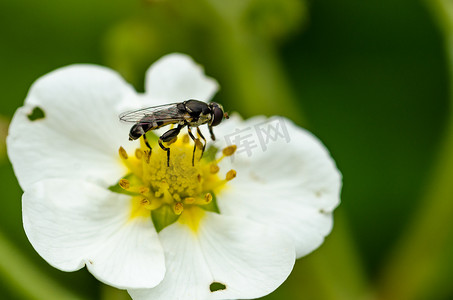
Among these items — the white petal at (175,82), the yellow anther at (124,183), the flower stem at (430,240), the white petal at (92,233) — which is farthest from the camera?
the flower stem at (430,240)

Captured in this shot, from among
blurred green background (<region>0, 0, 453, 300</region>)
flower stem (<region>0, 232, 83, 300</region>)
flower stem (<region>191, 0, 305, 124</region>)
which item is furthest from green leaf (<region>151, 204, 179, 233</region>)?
flower stem (<region>191, 0, 305, 124</region>)

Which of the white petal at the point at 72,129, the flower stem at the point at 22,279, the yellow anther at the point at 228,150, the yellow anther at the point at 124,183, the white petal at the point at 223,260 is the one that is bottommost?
the flower stem at the point at 22,279

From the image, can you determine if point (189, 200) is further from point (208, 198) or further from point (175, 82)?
point (175, 82)

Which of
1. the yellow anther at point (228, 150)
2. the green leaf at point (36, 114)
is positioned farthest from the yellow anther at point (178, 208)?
the green leaf at point (36, 114)

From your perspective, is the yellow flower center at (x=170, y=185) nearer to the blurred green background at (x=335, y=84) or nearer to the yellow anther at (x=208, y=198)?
Result: the yellow anther at (x=208, y=198)

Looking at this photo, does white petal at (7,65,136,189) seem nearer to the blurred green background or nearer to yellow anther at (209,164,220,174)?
yellow anther at (209,164,220,174)

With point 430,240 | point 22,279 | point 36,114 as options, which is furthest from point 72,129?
point 430,240

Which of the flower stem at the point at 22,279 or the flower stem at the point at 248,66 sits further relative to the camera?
the flower stem at the point at 248,66
